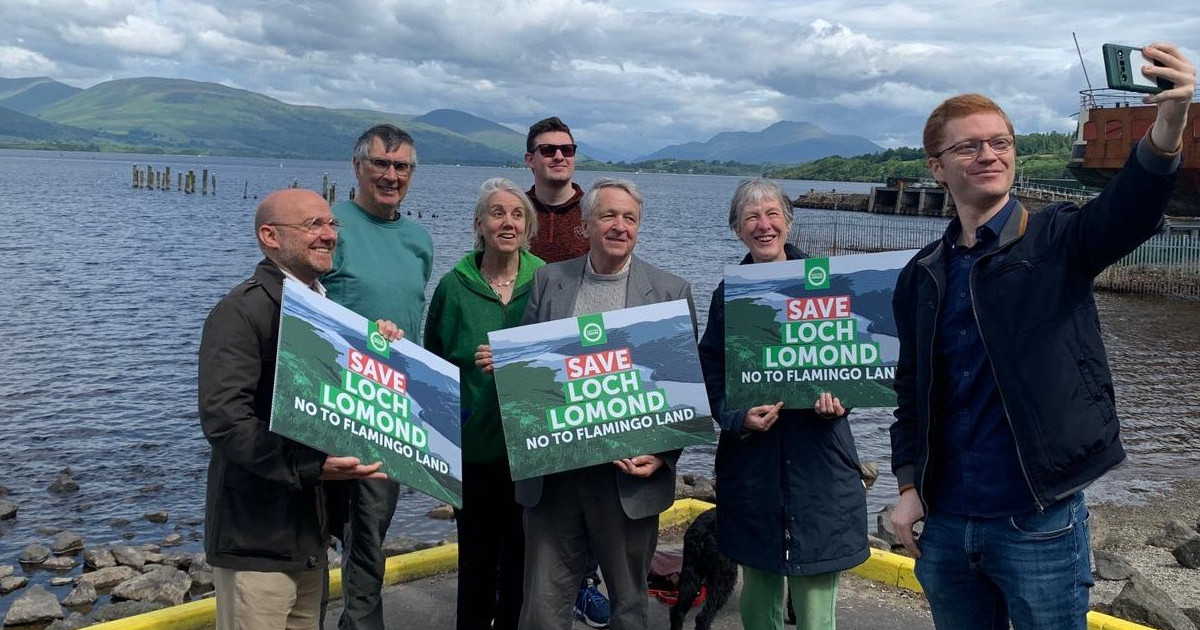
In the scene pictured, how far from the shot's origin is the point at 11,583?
9148 mm

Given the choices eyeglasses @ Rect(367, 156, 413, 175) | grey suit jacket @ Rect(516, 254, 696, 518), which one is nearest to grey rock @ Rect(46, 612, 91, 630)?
eyeglasses @ Rect(367, 156, 413, 175)

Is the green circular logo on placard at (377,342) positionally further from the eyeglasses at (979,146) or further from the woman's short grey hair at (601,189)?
the eyeglasses at (979,146)

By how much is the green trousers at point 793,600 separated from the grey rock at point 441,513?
718 centimetres

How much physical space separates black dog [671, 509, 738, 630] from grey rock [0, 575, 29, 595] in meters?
7.38

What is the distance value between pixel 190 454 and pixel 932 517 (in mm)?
12811

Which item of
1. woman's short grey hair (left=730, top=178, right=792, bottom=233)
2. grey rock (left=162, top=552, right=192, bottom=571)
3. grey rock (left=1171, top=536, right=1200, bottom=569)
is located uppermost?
woman's short grey hair (left=730, top=178, right=792, bottom=233)

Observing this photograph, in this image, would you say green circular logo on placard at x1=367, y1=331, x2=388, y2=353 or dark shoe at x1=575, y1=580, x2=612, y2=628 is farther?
dark shoe at x1=575, y1=580, x2=612, y2=628

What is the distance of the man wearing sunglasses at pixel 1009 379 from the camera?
2.79 meters

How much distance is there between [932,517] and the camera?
3.17 metres

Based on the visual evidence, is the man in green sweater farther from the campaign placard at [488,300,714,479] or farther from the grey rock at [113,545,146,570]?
the grey rock at [113,545,146,570]

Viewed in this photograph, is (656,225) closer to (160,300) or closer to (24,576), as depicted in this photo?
(160,300)

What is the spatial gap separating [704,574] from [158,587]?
6029mm

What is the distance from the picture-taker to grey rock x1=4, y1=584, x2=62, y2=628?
26.9 feet

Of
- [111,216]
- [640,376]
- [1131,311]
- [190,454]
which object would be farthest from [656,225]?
[640,376]
